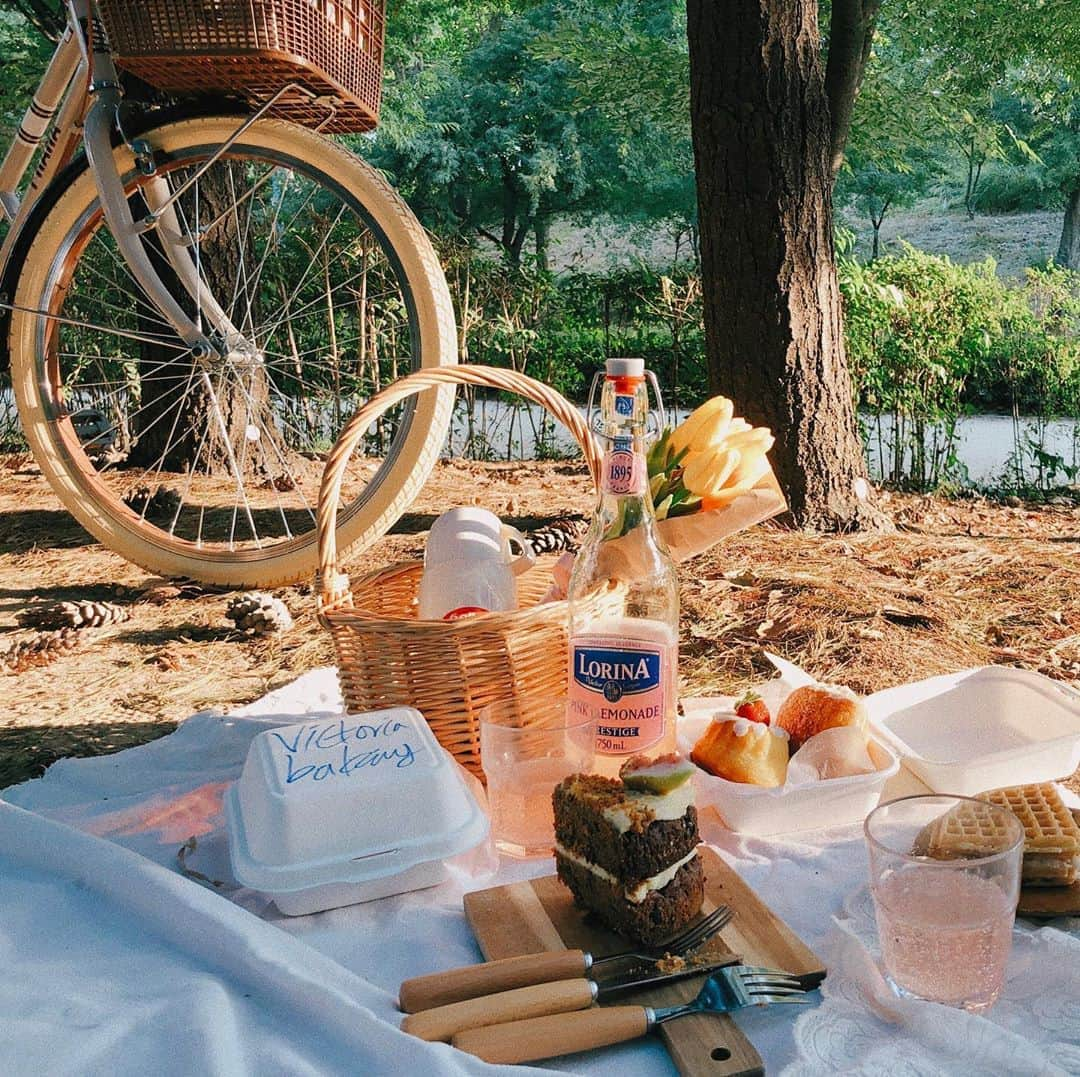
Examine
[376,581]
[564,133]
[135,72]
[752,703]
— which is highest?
[564,133]

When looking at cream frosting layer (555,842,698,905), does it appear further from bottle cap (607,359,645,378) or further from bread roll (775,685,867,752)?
bottle cap (607,359,645,378)

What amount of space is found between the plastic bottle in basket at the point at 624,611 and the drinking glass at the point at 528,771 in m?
0.04

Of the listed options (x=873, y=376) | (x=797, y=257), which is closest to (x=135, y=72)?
(x=797, y=257)

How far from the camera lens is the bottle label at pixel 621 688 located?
1462 millimetres

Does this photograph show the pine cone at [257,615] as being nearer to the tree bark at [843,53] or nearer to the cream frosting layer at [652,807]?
the cream frosting layer at [652,807]

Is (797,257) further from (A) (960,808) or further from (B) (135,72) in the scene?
(A) (960,808)

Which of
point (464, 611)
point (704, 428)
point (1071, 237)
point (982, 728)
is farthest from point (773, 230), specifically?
point (1071, 237)

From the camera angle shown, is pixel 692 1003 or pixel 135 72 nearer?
pixel 692 1003

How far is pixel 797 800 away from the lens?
1448 millimetres

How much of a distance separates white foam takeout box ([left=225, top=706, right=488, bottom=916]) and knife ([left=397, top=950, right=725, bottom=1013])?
0.22 m

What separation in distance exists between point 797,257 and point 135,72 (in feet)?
6.75

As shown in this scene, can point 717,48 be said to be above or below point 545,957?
above

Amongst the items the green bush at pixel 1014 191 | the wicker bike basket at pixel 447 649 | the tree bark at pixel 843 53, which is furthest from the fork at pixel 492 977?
the green bush at pixel 1014 191

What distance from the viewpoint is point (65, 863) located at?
4.40 ft
